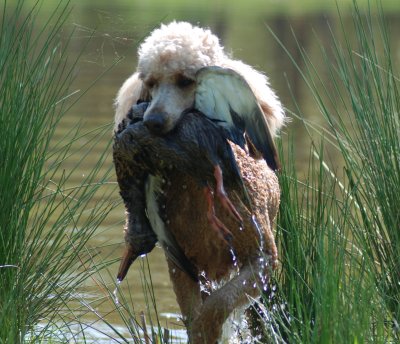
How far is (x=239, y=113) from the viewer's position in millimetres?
4664

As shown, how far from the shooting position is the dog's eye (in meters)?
4.97

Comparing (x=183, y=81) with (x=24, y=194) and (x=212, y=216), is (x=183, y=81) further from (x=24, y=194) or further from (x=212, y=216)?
(x=24, y=194)

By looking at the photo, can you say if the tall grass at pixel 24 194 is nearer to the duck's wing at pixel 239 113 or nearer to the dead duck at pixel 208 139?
the dead duck at pixel 208 139

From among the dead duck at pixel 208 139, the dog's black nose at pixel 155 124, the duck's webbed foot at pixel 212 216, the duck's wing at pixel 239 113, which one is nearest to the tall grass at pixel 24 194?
the dead duck at pixel 208 139

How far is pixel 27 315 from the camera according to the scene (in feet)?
15.6

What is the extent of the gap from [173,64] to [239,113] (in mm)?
497

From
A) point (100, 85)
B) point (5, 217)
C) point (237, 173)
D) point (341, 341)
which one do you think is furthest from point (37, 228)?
point (100, 85)

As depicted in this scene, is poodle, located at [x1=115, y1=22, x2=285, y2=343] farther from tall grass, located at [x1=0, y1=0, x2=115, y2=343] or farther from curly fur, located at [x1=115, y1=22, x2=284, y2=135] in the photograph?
tall grass, located at [x1=0, y1=0, x2=115, y2=343]

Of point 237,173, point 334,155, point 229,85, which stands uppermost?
point 229,85

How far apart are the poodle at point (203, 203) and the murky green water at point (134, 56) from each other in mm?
295

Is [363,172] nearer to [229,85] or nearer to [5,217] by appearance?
[229,85]

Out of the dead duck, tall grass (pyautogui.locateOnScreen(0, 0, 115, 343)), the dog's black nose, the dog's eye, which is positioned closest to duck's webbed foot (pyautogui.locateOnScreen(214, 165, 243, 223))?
the dead duck

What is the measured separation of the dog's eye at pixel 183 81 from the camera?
16.3 feet

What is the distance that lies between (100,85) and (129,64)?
142 centimetres
